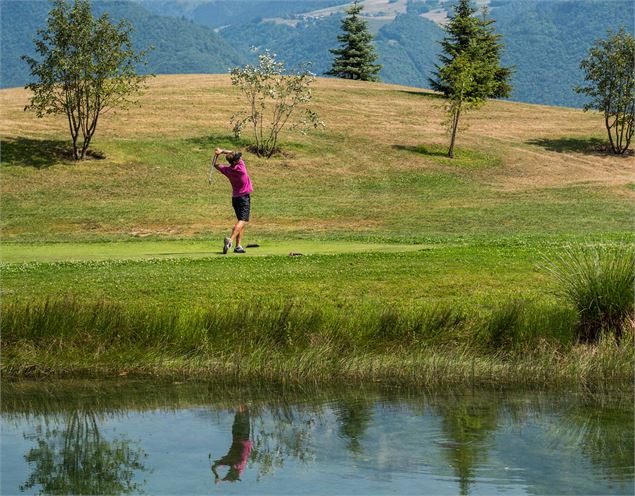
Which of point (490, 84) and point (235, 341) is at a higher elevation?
point (490, 84)

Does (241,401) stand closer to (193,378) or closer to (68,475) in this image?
(193,378)

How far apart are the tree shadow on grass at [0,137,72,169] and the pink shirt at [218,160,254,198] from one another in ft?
96.0

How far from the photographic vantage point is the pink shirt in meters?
23.3

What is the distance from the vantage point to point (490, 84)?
213 feet

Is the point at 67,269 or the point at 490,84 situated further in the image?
the point at 490,84

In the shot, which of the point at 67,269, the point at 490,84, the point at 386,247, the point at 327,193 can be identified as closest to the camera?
the point at 67,269

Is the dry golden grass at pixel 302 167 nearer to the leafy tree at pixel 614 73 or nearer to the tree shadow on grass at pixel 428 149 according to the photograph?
the tree shadow on grass at pixel 428 149

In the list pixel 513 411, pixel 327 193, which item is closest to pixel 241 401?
pixel 513 411

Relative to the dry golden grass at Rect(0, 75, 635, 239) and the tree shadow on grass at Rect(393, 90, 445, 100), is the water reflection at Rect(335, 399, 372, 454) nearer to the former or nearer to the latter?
the dry golden grass at Rect(0, 75, 635, 239)

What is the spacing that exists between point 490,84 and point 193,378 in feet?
183

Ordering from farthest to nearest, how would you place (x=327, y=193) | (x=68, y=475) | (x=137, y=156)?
(x=137, y=156), (x=327, y=193), (x=68, y=475)

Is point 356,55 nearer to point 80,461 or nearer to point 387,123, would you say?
point 387,123

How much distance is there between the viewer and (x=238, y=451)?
884cm

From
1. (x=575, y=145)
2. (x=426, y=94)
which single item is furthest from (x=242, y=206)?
(x=426, y=94)
